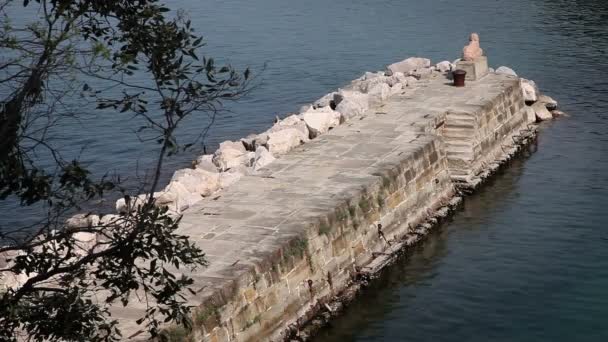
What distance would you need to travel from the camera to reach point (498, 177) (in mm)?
28938

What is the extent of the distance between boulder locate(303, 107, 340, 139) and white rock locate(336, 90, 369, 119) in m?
0.32

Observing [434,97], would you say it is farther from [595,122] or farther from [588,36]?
[588,36]

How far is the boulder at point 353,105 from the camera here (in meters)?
29.6

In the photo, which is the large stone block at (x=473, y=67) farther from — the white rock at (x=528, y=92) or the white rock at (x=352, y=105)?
the white rock at (x=352, y=105)

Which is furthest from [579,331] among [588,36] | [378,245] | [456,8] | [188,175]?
[456,8]

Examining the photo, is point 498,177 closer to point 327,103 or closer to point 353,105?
point 353,105

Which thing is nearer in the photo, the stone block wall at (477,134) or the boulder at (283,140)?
the boulder at (283,140)

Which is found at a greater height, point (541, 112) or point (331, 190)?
point (331, 190)

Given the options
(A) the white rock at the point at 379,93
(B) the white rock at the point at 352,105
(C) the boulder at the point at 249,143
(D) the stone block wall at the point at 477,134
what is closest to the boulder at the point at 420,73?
(A) the white rock at the point at 379,93

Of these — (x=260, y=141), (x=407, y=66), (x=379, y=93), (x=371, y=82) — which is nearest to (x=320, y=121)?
(x=260, y=141)

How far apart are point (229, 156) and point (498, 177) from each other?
763 centimetres

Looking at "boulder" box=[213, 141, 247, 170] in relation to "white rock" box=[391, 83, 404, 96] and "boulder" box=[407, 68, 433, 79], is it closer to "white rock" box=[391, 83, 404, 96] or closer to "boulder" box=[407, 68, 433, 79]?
"white rock" box=[391, 83, 404, 96]

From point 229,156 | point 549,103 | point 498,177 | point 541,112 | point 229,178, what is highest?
point 229,178

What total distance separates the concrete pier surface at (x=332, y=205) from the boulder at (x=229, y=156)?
2525 mm
